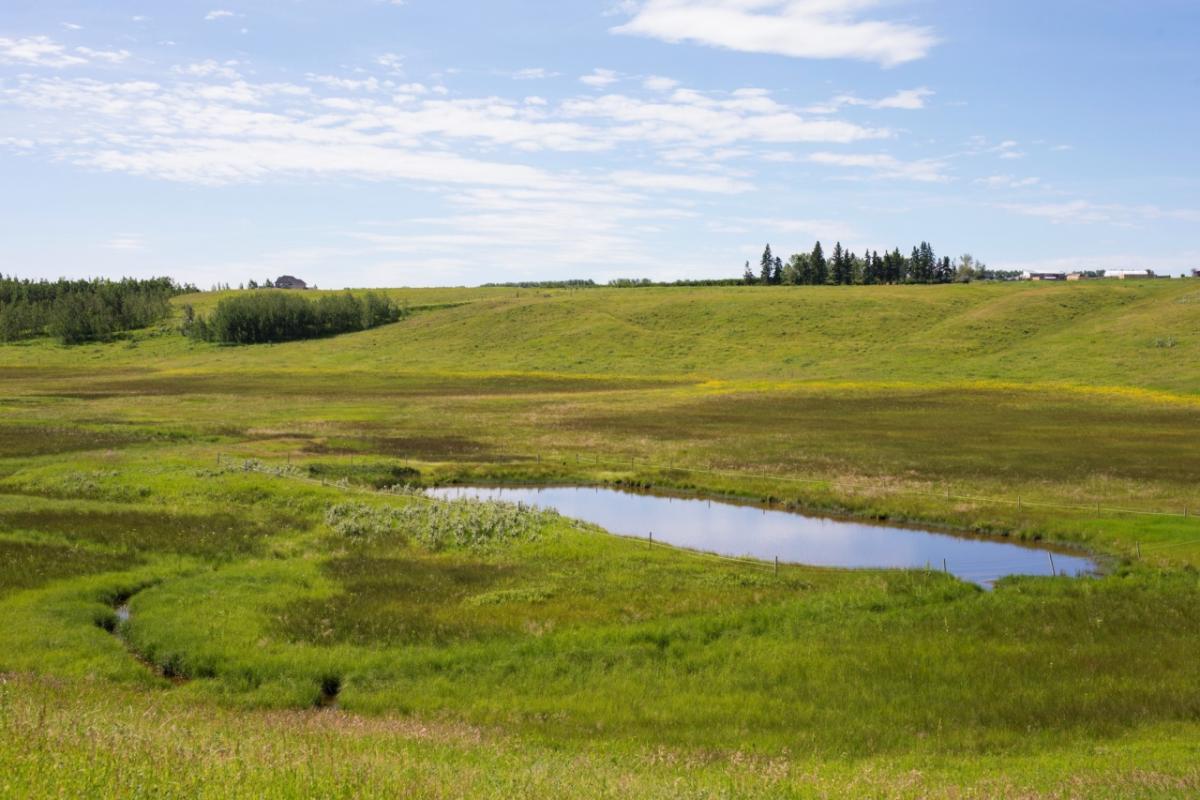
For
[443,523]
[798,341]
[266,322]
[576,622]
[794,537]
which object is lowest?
[794,537]

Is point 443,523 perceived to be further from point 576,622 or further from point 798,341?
point 798,341

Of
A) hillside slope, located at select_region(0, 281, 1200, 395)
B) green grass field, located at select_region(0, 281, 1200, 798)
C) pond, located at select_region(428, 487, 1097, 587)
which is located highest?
hillside slope, located at select_region(0, 281, 1200, 395)

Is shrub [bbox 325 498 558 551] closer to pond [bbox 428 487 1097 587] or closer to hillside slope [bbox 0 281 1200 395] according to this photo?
pond [bbox 428 487 1097 587]

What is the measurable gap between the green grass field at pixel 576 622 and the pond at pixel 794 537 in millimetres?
2177

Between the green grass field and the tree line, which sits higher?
the tree line

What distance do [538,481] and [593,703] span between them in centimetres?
3768

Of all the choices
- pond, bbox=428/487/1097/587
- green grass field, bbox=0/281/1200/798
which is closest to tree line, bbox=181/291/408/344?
green grass field, bbox=0/281/1200/798

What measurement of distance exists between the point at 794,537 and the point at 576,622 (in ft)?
60.0

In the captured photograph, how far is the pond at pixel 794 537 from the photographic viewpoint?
36.8 meters

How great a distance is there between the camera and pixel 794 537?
139ft

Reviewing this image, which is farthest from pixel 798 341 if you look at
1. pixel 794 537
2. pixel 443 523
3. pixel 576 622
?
pixel 576 622

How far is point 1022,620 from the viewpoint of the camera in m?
26.1

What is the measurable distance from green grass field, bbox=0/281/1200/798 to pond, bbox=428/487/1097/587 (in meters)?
2.18

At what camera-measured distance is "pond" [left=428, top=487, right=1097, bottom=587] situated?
3675cm
